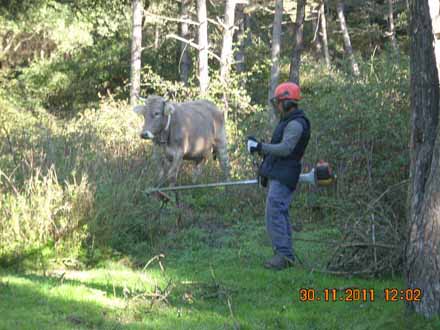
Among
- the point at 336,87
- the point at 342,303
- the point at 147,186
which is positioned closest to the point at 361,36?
the point at 336,87

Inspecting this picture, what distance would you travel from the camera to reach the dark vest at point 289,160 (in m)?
9.69

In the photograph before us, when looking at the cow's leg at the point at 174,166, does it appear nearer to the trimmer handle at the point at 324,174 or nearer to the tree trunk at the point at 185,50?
the trimmer handle at the point at 324,174

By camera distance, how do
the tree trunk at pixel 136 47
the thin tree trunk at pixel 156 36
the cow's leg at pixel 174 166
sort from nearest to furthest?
the cow's leg at pixel 174 166 < the tree trunk at pixel 136 47 < the thin tree trunk at pixel 156 36

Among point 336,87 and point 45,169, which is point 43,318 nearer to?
point 45,169

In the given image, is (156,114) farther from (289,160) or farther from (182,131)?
(289,160)

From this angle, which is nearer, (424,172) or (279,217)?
(424,172)

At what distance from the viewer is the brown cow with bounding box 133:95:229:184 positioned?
14.4 meters

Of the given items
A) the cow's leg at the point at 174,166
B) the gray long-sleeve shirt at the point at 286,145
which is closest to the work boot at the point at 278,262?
the gray long-sleeve shirt at the point at 286,145

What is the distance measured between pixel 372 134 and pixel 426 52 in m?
5.61

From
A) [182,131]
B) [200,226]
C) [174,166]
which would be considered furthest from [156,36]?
[200,226]

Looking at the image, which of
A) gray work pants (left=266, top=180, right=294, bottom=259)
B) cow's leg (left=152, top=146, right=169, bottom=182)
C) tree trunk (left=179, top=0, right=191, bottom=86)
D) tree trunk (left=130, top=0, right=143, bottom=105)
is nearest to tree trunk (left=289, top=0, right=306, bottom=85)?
tree trunk (left=130, top=0, right=143, bottom=105)

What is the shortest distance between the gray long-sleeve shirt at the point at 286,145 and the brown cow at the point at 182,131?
13.8ft

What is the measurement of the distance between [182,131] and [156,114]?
2.51 ft

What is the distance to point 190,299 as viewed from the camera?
816 cm
